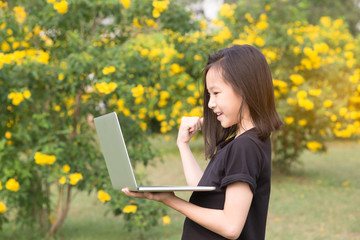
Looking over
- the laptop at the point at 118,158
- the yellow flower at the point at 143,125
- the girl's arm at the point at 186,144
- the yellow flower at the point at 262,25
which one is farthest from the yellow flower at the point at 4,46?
the yellow flower at the point at 262,25

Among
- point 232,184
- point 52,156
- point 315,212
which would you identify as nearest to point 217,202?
point 232,184

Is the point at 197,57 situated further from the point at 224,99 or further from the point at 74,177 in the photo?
the point at 224,99

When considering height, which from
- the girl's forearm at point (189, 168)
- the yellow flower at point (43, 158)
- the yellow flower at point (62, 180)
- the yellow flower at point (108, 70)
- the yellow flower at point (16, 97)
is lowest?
the yellow flower at point (62, 180)

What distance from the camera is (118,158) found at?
4.49 ft

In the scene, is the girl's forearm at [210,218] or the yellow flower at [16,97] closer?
the girl's forearm at [210,218]

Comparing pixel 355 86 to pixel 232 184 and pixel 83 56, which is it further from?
pixel 232 184

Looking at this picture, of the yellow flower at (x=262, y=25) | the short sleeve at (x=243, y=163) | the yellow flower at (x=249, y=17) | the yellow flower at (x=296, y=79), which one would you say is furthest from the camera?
the yellow flower at (x=249, y=17)

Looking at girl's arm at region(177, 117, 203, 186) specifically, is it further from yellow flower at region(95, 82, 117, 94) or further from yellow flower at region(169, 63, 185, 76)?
yellow flower at region(169, 63, 185, 76)

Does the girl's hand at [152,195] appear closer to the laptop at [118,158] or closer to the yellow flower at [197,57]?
the laptop at [118,158]

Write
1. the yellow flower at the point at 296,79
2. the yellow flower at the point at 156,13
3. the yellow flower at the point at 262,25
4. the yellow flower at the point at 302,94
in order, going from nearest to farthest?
the yellow flower at the point at 156,13
the yellow flower at the point at 302,94
the yellow flower at the point at 296,79
the yellow flower at the point at 262,25

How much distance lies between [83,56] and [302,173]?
5178 millimetres

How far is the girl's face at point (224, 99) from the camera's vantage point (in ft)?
4.56

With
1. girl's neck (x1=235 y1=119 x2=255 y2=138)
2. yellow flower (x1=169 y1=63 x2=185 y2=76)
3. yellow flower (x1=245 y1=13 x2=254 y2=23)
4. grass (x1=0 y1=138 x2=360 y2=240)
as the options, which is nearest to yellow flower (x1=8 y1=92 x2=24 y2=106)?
grass (x1=0 y1=138 x2=360 y2=240)

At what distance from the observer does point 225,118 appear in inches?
55.7
